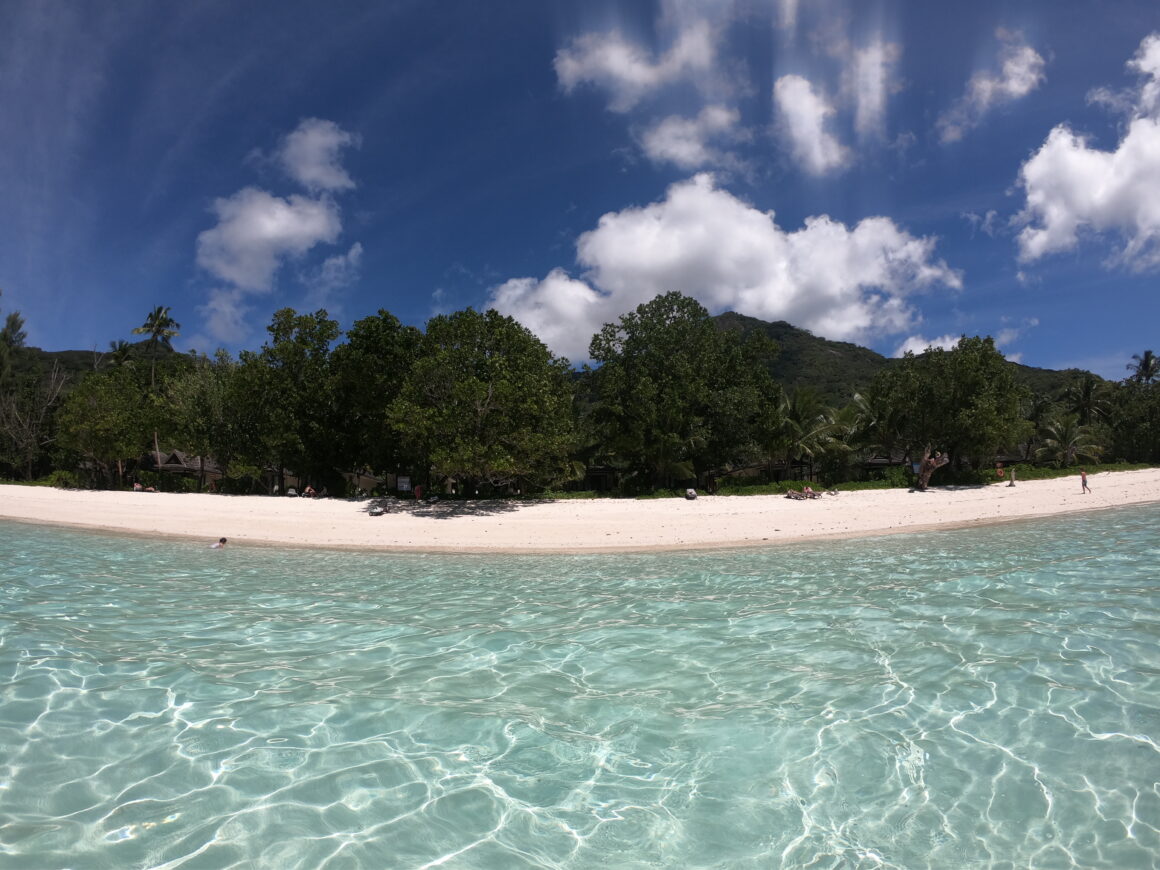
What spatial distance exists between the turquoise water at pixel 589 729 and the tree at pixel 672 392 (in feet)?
56.9

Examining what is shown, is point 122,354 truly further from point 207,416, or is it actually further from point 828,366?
point 828,366

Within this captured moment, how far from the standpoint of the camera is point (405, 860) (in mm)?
3951

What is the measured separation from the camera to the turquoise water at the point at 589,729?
411 centimetres

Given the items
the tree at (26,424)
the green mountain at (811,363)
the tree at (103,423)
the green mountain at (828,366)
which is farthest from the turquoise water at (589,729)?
the green mountain at (828,366)

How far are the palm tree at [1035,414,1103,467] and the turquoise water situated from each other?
123 ft

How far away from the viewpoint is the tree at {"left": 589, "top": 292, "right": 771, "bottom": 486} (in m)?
28.0

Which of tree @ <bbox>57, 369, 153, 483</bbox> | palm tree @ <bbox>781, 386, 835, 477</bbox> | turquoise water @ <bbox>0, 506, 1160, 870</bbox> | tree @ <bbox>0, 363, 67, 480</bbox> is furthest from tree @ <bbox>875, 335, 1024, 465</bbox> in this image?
tree @ <bbox>0, 363, 67, 480</bbox>

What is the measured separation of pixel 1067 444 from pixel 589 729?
4790cm

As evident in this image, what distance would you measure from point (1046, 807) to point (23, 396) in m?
61.9

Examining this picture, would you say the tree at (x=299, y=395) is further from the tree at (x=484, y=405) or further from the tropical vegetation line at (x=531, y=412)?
the tree at (x=484, y=405)

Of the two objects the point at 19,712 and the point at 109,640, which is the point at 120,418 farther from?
the point at 19,712

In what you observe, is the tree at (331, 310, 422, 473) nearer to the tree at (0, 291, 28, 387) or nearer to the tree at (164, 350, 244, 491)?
the tree at (164, 350, 244, 491)

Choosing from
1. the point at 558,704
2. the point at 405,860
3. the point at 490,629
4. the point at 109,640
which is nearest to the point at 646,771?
the point at 558,704

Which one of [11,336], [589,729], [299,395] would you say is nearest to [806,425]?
[299,395]
